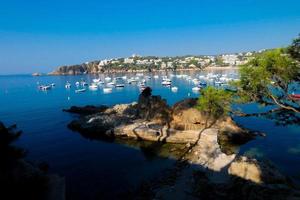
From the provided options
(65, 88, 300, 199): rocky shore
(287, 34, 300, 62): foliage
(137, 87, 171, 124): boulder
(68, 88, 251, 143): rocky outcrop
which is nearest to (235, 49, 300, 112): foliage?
(287, 34, 300, 62): foliage

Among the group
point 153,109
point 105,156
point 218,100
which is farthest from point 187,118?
point 218,100

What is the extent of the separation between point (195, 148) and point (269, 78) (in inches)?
760

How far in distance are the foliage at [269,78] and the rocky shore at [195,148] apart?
16.0 ft

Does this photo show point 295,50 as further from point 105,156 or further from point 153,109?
point 153,109

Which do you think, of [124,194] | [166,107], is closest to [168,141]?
[166,107]

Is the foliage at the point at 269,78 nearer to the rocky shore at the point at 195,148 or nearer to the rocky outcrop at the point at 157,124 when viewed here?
the rocky shore at the point at 195,148

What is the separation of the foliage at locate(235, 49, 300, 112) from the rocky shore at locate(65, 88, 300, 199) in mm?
4876

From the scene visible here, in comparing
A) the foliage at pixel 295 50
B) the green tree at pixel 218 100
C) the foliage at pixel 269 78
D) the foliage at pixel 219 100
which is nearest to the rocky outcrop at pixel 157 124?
the green tree at pixel 218 100

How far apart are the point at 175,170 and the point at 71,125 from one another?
3005 cm

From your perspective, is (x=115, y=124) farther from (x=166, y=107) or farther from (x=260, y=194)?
(x=260, y=194)

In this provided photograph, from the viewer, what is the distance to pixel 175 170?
95.3 ft

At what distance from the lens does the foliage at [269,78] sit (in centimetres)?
1789

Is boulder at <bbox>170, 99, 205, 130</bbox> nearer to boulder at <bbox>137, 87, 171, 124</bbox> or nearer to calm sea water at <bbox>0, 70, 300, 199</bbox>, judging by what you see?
boulder at <bbox>137, 87, 171, 124</bbox>

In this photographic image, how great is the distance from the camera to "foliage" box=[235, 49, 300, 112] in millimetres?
17891
